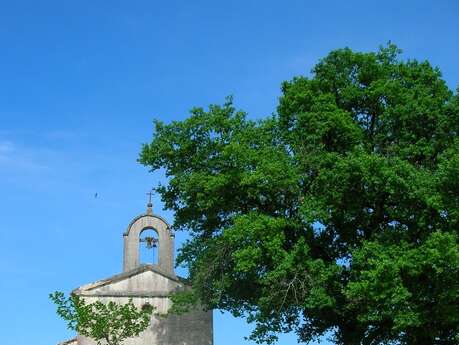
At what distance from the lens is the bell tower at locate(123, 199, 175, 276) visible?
3080 cm

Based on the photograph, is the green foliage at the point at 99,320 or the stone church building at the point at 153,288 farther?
the stone church building at the point at 153,288

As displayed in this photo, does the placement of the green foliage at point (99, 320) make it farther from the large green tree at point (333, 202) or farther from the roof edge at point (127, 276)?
the roof edge at point (127, 276)

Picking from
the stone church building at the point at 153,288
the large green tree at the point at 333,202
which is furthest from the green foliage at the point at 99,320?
the stone church building at the point at 153,288

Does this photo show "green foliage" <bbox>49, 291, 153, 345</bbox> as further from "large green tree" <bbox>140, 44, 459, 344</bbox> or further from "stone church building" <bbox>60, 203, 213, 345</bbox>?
"stone church building" <bbox>60, 203, 213, 345</bbox>

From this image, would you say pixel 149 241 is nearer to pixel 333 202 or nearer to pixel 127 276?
pixel 127 276

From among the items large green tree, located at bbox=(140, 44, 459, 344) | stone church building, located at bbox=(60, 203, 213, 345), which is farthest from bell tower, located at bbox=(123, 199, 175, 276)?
large green tree, located at bbox=(140, 44, 459, 344)

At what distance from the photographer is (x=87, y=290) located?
30266mm

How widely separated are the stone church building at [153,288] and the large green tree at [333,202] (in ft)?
19.8

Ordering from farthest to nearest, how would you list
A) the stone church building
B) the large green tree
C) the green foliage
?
1. the stone church building
2. the green foliage
3. the large green tree

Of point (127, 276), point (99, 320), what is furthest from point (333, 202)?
point (127, 276)

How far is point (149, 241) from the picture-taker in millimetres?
30984

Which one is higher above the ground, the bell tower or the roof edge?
the bell tower

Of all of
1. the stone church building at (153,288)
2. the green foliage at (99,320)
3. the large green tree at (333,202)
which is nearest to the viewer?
the large green tree at (333,202)

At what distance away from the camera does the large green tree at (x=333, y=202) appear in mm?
19594
